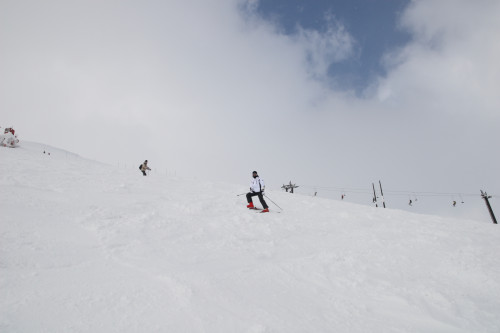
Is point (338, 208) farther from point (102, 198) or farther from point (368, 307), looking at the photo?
point (102, 198)

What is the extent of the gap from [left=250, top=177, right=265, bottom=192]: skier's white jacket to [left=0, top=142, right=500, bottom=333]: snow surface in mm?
2039

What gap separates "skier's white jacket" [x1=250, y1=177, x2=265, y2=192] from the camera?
1285 cm

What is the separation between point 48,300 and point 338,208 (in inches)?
486

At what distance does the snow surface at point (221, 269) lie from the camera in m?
4.05

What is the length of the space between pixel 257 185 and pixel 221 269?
727cm

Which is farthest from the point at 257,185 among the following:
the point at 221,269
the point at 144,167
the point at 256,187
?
the point at 144,167

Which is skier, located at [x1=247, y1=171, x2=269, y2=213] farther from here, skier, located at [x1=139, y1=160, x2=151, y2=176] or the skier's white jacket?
skier, located at [x1=139, y1=160, x2=151, y2=176]

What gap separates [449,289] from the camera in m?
5.83

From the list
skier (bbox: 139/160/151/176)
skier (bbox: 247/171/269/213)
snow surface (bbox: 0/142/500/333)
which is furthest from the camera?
skier (bbox: 139/160/151/176)

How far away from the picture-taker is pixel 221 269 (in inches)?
229

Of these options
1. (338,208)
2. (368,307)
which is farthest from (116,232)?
(338,208)

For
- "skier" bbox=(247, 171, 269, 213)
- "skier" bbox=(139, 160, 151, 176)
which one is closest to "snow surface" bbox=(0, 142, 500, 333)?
"skier" bbox=(247, 171, 269, 213)

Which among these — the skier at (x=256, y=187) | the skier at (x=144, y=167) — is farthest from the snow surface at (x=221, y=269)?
the skier at (x=144, y=167)

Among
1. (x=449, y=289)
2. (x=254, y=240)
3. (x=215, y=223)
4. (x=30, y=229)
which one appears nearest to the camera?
(x=449, y=289)
